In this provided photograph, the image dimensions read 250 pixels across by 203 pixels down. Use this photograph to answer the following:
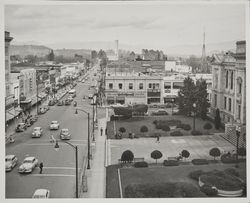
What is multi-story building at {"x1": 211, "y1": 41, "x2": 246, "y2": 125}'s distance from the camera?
1314 cm

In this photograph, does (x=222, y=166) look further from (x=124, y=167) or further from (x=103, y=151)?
(x=103, y=151)

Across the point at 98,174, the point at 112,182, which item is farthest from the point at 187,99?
the point at 112,182

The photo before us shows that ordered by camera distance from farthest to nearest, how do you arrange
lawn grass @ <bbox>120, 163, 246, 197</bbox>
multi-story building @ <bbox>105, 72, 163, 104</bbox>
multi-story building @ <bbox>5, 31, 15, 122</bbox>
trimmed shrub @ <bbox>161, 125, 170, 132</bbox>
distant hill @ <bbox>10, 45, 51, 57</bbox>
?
multi-story building @ <bbox>105, 72, 163, 104</bbox> → trimmed shrub @ <bbox>161, 125, 170, 132</bbox> → distant hill @ <bbox>10, 45, 51, 57</bbox> → multi-story building @ <bbox>5, 31, 15, 122</bbox> → lawn grass @ <bbox>120, 163, 246, 197</bbox>

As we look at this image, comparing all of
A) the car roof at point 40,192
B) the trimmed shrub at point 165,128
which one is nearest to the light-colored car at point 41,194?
the car roof at point 40,192

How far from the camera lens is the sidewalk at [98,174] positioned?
32.1 ft

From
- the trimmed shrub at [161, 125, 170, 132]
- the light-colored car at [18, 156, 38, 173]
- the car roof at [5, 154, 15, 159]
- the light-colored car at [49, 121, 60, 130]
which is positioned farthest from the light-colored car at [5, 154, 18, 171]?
the trimmed shrub at [161, 125, 170, 132]

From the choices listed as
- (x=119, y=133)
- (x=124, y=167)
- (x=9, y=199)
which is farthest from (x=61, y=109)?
(x=9, y=199)

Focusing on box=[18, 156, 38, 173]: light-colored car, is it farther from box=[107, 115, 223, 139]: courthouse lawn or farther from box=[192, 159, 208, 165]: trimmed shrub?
box=[192, 159, 208, 165]: trimmed shrub

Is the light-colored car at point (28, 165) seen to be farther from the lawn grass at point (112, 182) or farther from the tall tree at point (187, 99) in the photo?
the tall tree at point (187, 99)

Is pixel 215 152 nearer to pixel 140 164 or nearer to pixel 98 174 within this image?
pixel 140 164

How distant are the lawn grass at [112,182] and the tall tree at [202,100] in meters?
4.81

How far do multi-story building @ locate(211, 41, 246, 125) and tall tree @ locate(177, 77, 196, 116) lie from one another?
0.88 metres

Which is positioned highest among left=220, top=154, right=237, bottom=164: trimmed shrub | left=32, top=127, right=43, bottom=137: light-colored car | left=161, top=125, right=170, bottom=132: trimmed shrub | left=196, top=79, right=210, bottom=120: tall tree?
left=196, top=79, right=210, bottom=120: tall tree

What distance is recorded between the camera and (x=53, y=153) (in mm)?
11383
